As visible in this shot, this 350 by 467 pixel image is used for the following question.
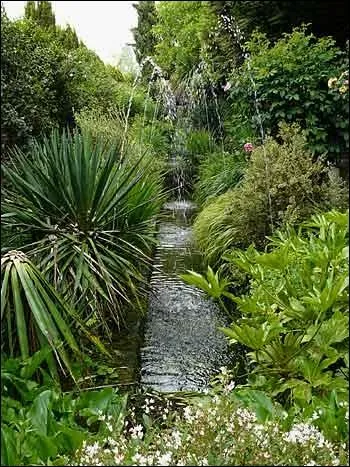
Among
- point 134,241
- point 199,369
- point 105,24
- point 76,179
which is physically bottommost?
point 199,369

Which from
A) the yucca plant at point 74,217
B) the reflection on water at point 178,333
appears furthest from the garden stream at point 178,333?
the yucca plant at point 74,217

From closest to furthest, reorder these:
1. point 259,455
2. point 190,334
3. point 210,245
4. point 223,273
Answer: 1. point 259,455
2. point 190,334
3. point 223,273
4. point 210,245

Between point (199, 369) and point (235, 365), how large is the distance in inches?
8.5

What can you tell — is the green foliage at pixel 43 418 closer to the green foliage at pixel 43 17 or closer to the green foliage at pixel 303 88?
the green foliage at pixel 303 88

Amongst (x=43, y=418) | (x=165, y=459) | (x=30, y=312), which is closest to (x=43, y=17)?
(x=30, y=312)

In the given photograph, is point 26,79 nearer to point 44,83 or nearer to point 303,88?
point 44,83

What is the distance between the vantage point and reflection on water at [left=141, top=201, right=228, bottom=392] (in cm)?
322

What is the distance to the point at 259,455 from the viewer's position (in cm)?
174

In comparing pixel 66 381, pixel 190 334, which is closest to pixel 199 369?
→ pixel 190 334

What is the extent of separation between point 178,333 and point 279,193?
1373 mm

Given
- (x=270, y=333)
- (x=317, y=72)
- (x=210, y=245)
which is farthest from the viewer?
(x=317, y=72)

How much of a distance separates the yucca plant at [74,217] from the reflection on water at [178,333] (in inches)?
13.5

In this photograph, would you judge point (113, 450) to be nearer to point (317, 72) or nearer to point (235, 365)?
point (235, 365)

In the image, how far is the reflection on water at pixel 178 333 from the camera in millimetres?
3225
